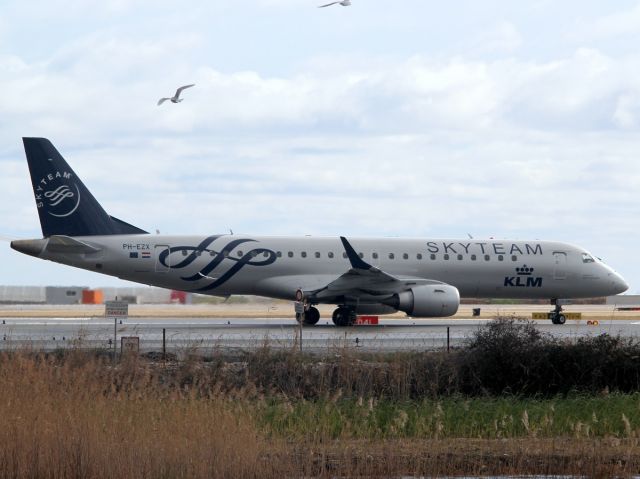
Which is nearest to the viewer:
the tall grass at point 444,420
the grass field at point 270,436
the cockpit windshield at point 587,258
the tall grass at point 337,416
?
the grass field at point 270,436

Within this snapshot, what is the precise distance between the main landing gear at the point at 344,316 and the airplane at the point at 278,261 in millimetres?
35

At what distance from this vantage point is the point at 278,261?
38.3m

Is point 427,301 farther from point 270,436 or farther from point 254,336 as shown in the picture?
point 270,436

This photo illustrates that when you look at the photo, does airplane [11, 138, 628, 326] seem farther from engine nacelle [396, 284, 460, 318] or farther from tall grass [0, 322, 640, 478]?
tall grass [0, 322, 640, 478]

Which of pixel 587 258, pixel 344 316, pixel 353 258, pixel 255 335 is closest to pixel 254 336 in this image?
pixel 255 335

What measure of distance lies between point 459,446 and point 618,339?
319 inches

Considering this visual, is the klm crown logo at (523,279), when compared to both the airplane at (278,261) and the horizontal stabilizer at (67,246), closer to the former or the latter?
the airplane at (278,261)

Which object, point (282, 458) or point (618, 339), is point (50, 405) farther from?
point (618, 339)

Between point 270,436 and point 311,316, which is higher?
point 311,316

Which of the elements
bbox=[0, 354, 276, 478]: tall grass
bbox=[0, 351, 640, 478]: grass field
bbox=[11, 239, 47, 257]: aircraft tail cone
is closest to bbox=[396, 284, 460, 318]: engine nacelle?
bbox=[11, 239, 47, 257]: aircraft tail cone

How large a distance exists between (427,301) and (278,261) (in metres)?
5.55

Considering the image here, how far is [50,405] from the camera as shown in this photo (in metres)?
12.6

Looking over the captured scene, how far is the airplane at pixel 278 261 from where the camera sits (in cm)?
3669

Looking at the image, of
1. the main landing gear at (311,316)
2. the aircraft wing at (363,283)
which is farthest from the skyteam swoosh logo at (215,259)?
the aircraft wing at (363,283)
